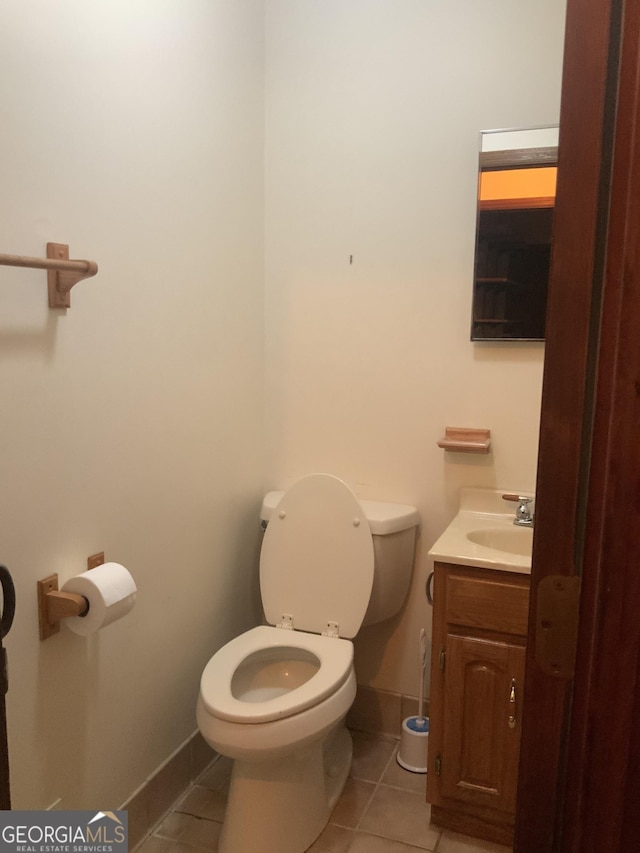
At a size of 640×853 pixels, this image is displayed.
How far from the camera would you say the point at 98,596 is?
1.43 m

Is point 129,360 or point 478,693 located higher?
point 129,360

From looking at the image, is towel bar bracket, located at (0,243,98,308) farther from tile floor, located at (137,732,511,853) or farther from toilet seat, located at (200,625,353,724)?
tile floor, located at (137,732,511,853)

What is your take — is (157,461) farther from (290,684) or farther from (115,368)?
(290,684)

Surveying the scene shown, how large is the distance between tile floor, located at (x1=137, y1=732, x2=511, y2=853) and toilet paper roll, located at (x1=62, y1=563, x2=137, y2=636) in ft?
2.46

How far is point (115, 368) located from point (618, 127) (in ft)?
4.25

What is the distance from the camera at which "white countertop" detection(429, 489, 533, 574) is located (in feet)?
5.55

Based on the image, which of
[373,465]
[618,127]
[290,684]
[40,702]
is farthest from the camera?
[373,465]

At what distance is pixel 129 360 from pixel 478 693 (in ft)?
4.08

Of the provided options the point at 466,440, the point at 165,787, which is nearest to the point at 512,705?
the point at 466,440

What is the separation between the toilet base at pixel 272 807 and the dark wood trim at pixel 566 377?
114 cm

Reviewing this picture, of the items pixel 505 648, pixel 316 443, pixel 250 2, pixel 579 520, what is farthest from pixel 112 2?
pixel 505 648

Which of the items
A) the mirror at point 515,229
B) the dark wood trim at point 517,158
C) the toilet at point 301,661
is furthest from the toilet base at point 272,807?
the dark wood trim at point 517,158

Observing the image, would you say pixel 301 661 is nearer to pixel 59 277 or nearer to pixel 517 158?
pixel 59 277

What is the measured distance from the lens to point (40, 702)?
1.46 m
